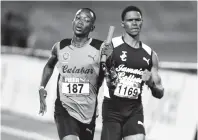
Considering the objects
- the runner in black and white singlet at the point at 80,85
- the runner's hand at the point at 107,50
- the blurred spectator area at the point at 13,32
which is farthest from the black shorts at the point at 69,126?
the blurred spectator area at the point at 13,32

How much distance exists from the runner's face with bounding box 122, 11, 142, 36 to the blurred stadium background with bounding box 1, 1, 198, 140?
0.87 meters

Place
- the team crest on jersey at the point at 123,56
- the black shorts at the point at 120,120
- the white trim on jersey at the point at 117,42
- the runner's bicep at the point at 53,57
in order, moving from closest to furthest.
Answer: the black shorts at the point at 120,120, the team crest on jersey at the point at 123,56, the white trim on jersey at the point at 117,42, the runner's bicep at the point at 53,57

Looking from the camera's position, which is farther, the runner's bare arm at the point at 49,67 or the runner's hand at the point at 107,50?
the runner's bare arm at the point at 49,67

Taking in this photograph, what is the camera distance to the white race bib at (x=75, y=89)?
6.32m

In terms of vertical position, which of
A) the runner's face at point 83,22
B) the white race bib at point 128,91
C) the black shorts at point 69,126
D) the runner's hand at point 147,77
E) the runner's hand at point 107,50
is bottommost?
the black shorts at point 69,126

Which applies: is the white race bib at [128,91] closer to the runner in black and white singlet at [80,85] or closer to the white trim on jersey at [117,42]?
the runner in black and white singlet at [80,85]

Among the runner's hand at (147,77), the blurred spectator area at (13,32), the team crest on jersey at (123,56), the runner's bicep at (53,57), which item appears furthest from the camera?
the blurred spectator area at (13,32)

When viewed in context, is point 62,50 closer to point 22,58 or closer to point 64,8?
point 22,58

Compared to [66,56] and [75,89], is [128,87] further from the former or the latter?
[66,56]

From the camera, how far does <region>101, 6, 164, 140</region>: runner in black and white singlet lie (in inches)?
249

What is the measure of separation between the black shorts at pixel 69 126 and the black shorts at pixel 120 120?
0.18 m

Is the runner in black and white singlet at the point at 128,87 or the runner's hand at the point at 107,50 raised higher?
the runner's hand at the point at 107,50

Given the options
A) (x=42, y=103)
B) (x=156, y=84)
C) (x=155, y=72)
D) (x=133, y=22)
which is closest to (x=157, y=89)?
(x=156, y=84)

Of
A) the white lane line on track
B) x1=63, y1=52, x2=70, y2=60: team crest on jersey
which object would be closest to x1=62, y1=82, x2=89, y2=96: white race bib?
x1=63, y1=52, x2=70, y2=60: team crest on jersey
